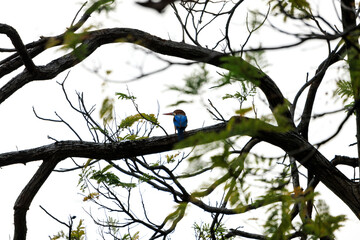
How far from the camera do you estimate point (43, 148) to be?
4.24 meters

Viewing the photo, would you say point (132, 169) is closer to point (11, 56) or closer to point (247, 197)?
point (11, 56)

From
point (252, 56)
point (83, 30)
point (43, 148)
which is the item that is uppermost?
point (43, 148)

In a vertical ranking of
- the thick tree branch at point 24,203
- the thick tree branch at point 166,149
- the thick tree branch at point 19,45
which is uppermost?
the thick tree branch at point 19,45

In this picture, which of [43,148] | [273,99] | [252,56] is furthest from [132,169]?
[252,56]

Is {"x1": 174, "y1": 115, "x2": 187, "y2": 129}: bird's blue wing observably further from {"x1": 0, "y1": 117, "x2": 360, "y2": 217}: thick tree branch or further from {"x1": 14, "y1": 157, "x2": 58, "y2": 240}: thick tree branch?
{"x1": 14, "y1": 157, "x2": 58, "y2": 240}: thick tree branch

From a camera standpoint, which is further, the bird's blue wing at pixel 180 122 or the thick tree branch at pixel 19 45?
the bird's blue wing at pixel 180 122

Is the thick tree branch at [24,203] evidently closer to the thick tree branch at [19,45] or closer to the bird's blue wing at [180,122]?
the thick tree branch at [19,45]

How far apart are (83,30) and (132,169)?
277 centimetres

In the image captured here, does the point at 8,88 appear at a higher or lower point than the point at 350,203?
higher

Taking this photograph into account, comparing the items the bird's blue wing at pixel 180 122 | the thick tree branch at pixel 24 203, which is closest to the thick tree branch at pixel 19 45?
the thick tree branch at pixel 24 203

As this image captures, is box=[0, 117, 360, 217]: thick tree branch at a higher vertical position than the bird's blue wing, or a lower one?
lower

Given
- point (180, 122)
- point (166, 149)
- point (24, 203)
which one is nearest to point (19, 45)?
point (24, 203)

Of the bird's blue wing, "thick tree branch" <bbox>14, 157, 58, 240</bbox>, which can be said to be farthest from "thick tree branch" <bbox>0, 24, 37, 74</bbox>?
the bird's blue wing

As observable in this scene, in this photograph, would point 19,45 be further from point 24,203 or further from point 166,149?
point 166,149
